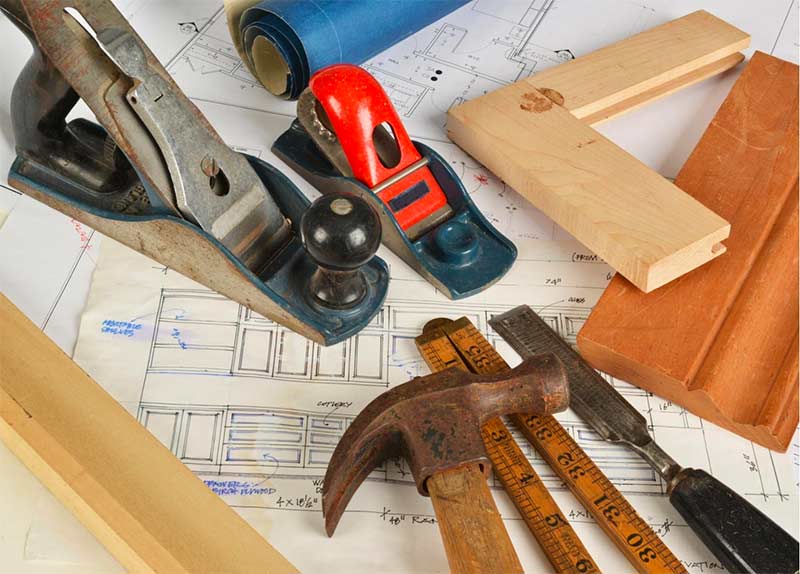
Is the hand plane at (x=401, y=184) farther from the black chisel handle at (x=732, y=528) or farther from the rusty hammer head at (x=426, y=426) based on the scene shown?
the black chisel handle at (x=732, y=528)

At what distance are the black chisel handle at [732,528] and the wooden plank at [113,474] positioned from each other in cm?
74

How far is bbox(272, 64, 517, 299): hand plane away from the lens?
79.6 inches

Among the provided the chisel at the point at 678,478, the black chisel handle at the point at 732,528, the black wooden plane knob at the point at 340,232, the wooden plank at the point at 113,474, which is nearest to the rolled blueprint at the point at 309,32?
the black wooden plane knob at the point at 340,232

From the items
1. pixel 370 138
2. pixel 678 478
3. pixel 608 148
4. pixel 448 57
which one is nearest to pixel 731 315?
pixel 678 478

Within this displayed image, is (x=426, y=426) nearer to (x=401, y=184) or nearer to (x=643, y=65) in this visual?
(x=401, y=184)

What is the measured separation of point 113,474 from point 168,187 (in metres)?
0.61

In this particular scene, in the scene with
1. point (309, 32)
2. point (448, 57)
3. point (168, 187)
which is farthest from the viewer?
point (448, 57)

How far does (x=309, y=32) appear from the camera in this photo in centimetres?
231

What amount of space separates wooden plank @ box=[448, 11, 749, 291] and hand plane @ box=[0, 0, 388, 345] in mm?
469

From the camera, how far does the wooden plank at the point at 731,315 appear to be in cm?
177

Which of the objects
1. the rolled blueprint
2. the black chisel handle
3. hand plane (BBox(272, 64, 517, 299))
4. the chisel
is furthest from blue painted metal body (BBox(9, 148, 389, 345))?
the black chisel handle

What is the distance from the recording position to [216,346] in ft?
6.28

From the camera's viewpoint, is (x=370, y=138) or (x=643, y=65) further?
(x=643, y=65)

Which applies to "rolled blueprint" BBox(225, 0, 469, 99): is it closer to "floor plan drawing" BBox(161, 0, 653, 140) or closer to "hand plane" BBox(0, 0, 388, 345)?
"floor plan drawing" BBox(161, 0, 653, 140)
